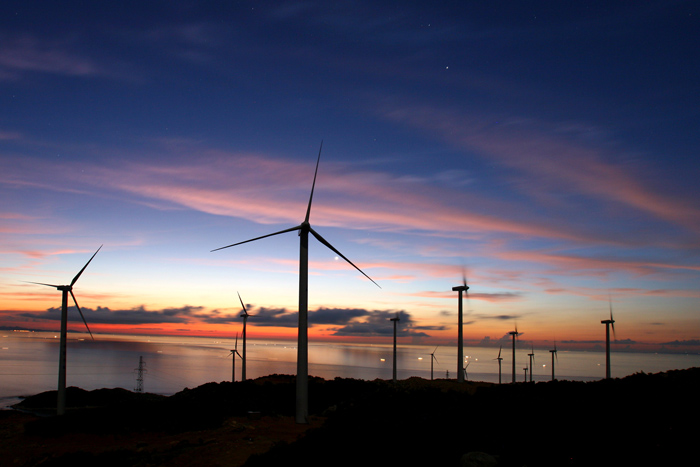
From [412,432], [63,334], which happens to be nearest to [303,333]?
[412,432]

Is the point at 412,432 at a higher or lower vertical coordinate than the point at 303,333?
lower

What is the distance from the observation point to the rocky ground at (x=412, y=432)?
1542 centimetres

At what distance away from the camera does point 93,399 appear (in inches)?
3088

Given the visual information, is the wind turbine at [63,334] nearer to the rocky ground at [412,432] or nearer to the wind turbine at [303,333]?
the rocky ground at [412,432]

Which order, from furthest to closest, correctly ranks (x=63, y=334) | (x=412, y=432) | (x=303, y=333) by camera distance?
(x=63, y=334), (x=303, y=333), (x=412, y=432)

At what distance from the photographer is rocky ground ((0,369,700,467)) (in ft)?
50.6

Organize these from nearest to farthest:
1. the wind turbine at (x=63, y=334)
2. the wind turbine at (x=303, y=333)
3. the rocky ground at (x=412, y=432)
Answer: the rocky ground at (x=412, y=432) < the wind turbine at (x=303, y=333) < the wind turbine at (x=63, y=334)

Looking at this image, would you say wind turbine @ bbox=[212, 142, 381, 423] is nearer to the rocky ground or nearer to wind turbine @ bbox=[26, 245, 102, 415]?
the rocky ground

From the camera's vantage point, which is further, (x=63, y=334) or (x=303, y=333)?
(x=63, y=334)

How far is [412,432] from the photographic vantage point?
757 inches

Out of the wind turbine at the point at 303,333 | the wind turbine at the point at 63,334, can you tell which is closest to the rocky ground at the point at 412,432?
the wind turbine at the point at 303,333

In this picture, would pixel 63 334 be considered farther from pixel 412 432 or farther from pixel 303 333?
pixel 412 432

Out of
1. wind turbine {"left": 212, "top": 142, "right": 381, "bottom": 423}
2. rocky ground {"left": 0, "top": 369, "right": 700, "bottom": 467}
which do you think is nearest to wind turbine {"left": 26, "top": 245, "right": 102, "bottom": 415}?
rocky ground {"left": 0, "top": 369, "right": 700, "bottom": 467}

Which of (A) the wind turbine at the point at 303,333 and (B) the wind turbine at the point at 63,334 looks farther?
(B) the wind turbine at the point at 63,334
